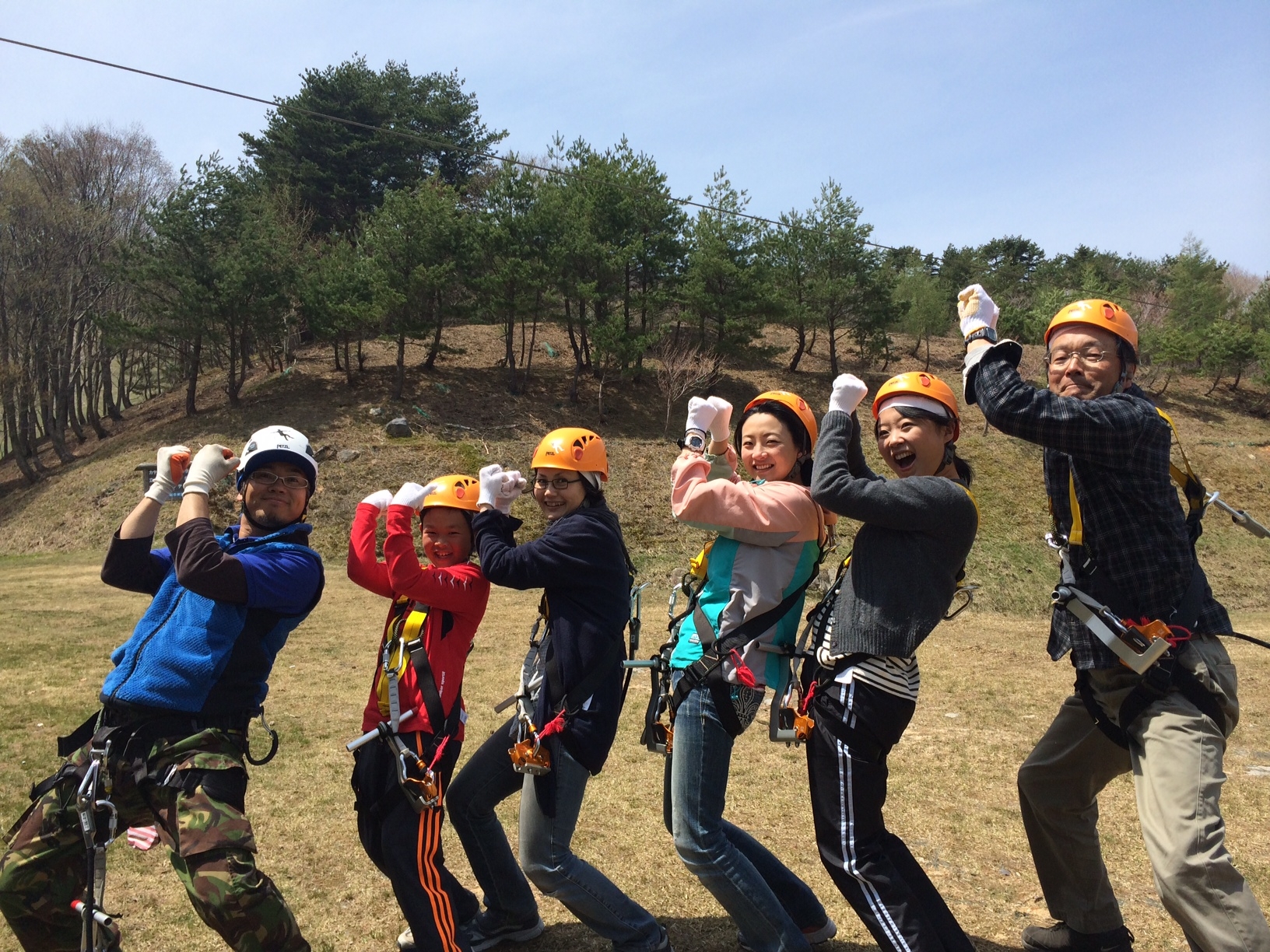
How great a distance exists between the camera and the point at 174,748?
10.5ft

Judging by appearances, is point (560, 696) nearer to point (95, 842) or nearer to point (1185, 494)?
point (95, 842)

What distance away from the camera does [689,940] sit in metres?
4.16

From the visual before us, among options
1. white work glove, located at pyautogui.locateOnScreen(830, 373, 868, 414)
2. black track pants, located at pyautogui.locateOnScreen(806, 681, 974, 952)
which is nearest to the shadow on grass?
black track pants, located at pyautogui.locateOnScreen(806, 681, 974, 952)

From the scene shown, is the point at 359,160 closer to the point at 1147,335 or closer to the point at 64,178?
the point at 64,178

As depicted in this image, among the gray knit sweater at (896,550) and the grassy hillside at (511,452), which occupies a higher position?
the gray knit sweater at (896,550)

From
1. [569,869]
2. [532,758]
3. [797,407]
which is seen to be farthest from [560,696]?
[797,407]

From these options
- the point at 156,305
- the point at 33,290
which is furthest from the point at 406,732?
the point at 33,290

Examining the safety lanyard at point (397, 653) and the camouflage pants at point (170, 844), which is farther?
the safety lanyard at point (397, 653)

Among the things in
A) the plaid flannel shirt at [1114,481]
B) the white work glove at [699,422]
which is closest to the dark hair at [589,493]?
the white work glove at [699,422]

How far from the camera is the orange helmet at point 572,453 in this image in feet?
12.4

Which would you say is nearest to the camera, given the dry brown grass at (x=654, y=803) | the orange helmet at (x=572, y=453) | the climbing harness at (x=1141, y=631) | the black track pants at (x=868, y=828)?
the black track pants at (x=868, y=828)

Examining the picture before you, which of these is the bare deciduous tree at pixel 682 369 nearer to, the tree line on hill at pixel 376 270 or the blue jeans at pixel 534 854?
the tree line on hill at pixel 376 270

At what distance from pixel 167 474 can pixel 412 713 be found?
4.38ft

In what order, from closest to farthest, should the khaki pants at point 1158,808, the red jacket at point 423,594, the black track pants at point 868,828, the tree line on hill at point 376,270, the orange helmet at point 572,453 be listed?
the khaki pants at point 1158,808, the black track pants at point 868,828, the red jacket at point 423,594, the orange helmet at point 572,453, the tree line on hill at point 376,270
